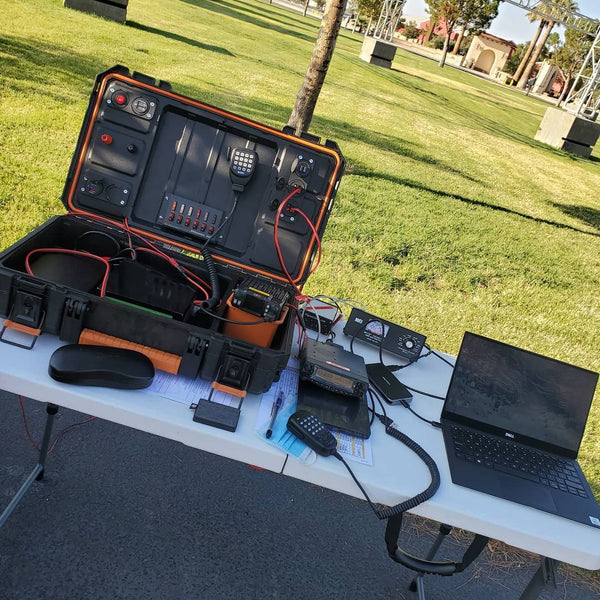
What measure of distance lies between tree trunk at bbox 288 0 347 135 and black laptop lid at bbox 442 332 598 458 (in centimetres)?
470

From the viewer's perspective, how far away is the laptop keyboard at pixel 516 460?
71.4 inches

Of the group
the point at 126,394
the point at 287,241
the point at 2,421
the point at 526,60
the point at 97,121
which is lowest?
the point at 2,421

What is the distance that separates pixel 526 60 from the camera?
138 feet

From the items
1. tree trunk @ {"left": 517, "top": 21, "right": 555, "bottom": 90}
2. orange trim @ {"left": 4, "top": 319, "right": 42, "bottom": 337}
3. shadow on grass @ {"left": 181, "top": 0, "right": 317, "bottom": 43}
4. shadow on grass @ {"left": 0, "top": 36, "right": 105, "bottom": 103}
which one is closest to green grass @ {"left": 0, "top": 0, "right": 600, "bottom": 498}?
shadow on grass @ {"left": 0, "top": 36, "right": 105, "bottom": 103}

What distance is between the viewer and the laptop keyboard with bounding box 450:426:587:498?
Result: 1812 mm

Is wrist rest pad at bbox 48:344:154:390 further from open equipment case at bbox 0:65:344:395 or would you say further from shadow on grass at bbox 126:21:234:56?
shadow on grass at bbox 126:21:234:56

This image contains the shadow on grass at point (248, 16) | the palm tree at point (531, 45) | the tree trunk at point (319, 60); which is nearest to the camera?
the tree trunk at point (319, 60)

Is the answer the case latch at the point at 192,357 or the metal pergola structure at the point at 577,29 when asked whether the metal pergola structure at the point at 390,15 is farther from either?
the case latch at the point at 192,357

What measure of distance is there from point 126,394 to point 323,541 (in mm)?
1575

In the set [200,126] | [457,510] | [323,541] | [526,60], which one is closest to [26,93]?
[200,126]

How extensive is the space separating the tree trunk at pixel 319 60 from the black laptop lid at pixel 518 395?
4.70 meters

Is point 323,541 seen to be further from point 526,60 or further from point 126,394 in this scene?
point 526,60

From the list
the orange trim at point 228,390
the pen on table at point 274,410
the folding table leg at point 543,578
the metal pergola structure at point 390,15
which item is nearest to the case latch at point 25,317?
the orange trim at point 228,390

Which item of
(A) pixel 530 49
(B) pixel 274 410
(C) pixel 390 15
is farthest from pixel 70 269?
(A) pixel 530 49
